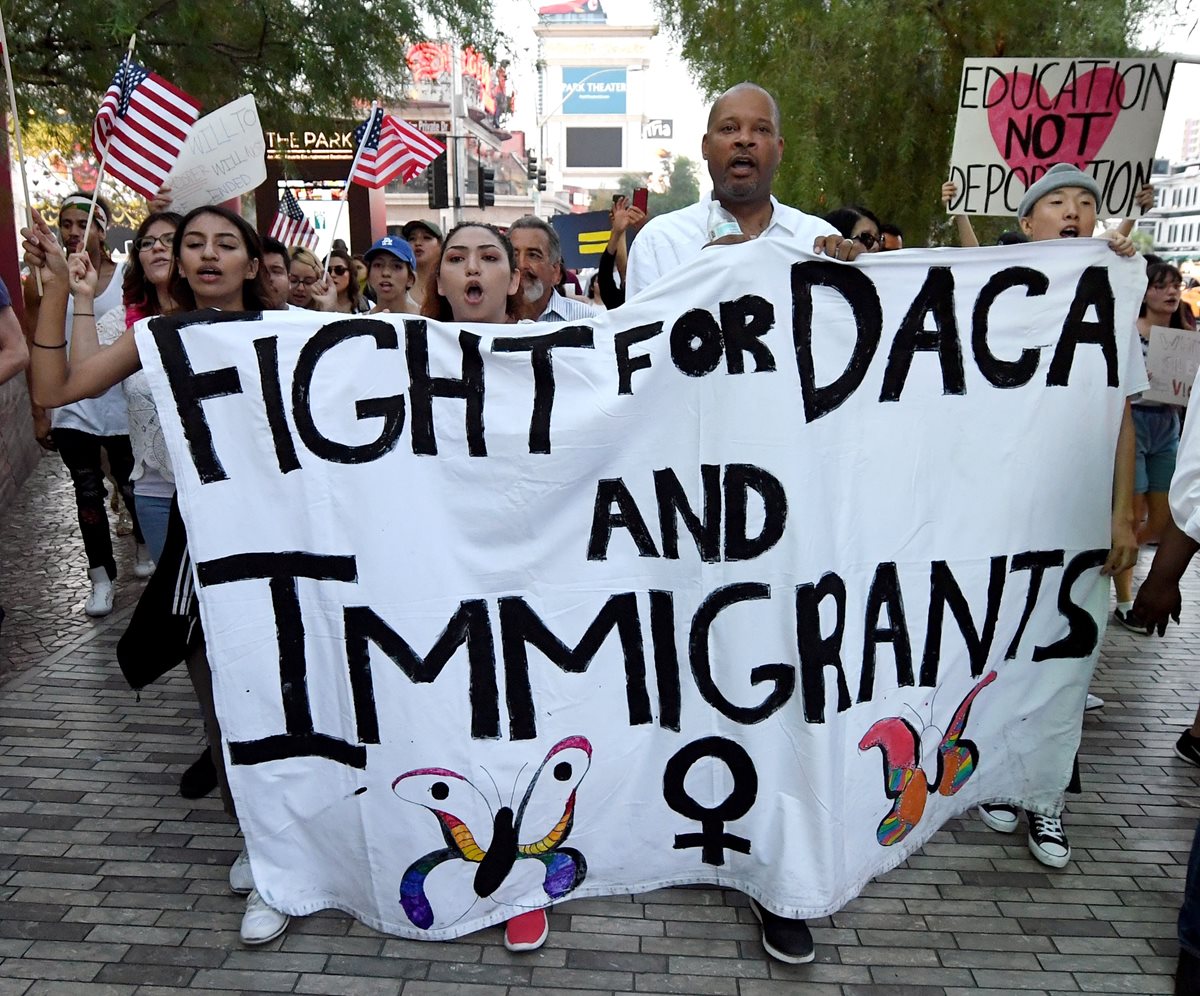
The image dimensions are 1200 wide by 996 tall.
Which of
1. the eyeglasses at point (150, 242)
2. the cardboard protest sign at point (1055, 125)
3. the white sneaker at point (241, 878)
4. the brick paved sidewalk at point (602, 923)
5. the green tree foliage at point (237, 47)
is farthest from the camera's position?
the green tree foliage at point (237, 47)

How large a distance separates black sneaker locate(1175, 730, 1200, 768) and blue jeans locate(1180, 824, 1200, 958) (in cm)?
162

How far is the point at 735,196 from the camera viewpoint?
11.6ft

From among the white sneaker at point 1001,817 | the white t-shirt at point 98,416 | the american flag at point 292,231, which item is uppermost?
the american flag at point 292,231

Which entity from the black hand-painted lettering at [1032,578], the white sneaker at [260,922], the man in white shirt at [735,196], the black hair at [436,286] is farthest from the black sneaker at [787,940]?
the black hair at [436,286]

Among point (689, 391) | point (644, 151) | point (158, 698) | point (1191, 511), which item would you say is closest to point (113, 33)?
point (158, 698)

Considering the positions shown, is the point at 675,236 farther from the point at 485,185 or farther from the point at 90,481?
the point at 485,185

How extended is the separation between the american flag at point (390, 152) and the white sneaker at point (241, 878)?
640cm

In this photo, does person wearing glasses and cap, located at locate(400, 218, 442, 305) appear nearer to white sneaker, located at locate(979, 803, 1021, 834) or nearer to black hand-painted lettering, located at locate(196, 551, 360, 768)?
black hand-painted lettering, located at locate(196, 551, 360, 768)

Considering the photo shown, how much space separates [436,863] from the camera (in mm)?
2803

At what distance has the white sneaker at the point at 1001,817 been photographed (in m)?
3.48

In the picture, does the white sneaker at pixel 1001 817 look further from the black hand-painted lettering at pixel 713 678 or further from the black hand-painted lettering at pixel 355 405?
the black hand-painted lettering at pixel 355 405

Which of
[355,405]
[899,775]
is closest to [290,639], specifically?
[355,405]

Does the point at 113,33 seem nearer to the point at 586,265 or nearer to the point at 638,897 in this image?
the point at 586,265

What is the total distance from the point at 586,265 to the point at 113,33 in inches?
133
